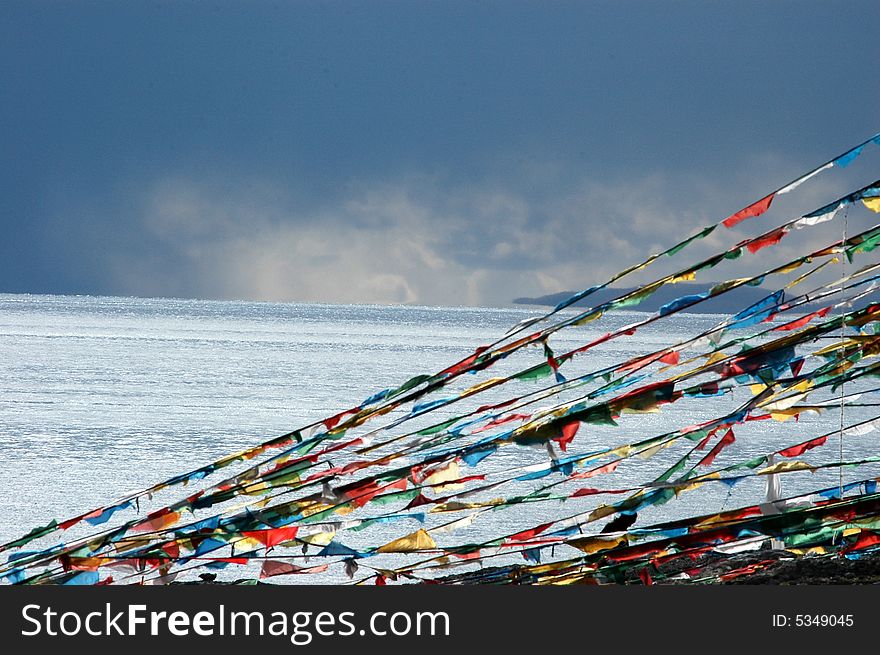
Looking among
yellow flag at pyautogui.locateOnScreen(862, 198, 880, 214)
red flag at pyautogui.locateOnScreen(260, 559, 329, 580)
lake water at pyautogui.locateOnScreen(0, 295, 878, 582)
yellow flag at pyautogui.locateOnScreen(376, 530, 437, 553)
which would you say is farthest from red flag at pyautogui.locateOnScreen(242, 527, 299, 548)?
lake water at pyautogui.locateOnScreen(0, 295, 878, 582)

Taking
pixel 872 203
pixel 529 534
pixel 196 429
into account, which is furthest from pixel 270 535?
pixel 196 429

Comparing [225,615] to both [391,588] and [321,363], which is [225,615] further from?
[321,363]

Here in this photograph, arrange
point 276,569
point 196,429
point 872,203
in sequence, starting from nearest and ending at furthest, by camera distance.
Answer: point 872,203 → point 276,569 → point 196,429

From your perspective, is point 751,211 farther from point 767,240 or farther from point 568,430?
point 568,430

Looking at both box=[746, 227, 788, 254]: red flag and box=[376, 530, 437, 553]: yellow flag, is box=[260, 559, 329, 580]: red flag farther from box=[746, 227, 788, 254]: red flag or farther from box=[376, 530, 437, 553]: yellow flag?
box=[746, 227, 788, 254]: red flag

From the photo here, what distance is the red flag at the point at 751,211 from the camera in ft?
11.2

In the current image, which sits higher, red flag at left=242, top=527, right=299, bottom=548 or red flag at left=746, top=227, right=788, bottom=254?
red flag at left=746, top=227, right=788, bottom=254

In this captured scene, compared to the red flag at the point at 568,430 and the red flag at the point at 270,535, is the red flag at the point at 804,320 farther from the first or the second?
the red flag at the point at 270,535

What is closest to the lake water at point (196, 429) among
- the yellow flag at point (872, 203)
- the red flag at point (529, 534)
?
the red flag at point (529, 534)

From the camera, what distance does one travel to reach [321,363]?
A: 49.0 m

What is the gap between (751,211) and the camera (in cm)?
354

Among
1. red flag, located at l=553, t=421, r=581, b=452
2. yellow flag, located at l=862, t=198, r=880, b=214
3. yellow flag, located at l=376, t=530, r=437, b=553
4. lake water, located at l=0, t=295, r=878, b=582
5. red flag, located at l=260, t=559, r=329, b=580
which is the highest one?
lake water, located at l=0, t=295, r=878, b=582

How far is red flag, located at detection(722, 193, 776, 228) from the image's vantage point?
11.2 feet

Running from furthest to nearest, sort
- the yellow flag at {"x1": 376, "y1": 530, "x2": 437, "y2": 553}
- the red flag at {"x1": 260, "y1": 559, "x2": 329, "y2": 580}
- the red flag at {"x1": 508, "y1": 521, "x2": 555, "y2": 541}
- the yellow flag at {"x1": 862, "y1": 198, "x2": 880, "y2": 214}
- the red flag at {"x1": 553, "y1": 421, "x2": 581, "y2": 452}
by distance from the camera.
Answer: the red flag at {"x1": 260, "y1": 559, "x2": 329, "y2": 580} < the red flag at {"x1": 508, "y1": 521, "x2": 555, "y2": 541} < the yellow flag at {"x1": 376, "y1": 530, "x2": 437, "y2": 553} < the yellow flag at {"x1": 862, "y1": 198, "x2": 880, "y2": 214} < the red flag at {"x1": 553, "y1": 421, "x2": 581, "y2": 452}
